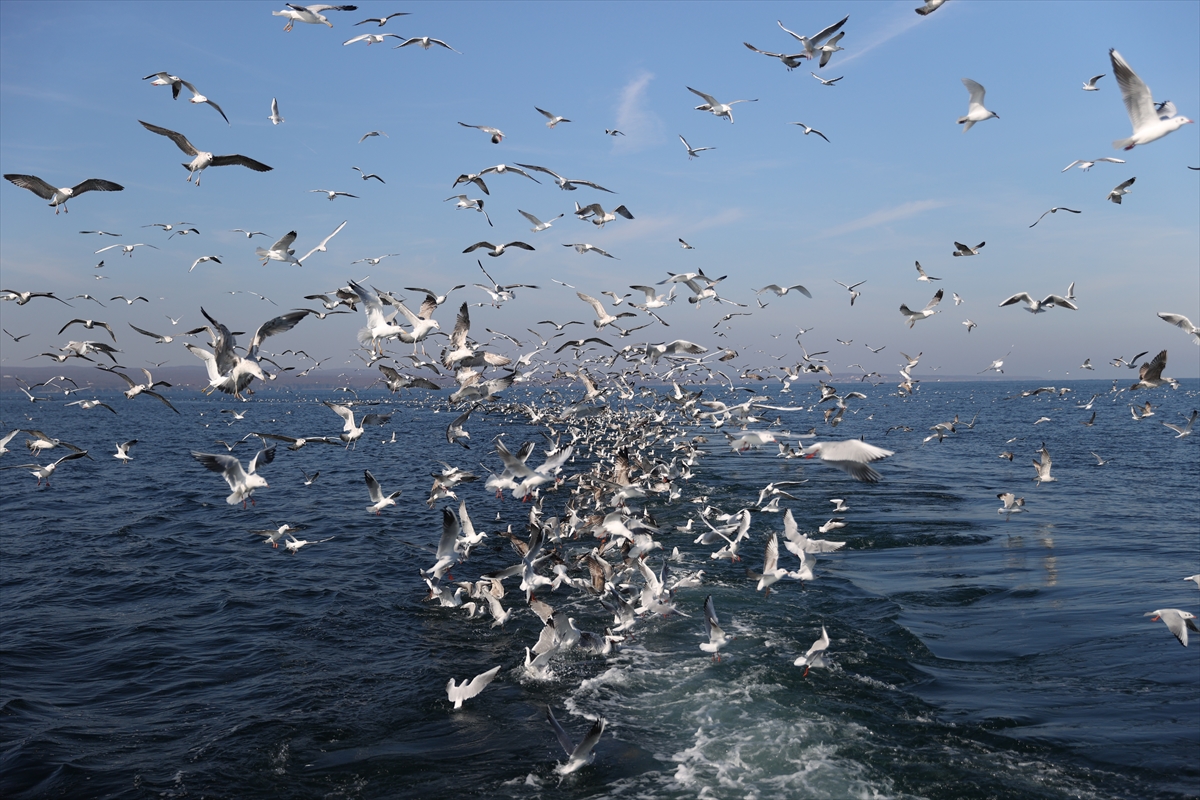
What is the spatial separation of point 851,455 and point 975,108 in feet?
26.1

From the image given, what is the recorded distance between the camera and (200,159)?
1085 centimetres

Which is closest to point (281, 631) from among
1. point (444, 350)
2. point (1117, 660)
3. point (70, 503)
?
point (444, 350)

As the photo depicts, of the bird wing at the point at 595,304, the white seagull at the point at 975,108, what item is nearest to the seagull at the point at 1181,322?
the white seagull at the point at 975,108

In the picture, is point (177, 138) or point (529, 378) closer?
point (177, 138)

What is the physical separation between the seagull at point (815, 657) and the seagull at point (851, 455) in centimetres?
268

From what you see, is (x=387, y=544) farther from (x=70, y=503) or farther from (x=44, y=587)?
(x=70, y=503)

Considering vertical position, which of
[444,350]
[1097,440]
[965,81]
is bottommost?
[1097,440]

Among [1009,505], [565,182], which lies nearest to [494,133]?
[565,182]

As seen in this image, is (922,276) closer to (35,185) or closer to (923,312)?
(923,312)

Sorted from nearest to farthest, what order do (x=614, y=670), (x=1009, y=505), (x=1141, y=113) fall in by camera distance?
(x=1141, y=113), (x=614, y=670), (x=1009, y=505)

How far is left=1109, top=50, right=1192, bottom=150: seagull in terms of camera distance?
9.59 meters

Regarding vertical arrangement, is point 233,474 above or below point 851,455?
above

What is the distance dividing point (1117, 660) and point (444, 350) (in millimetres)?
13871

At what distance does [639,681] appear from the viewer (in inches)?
514
